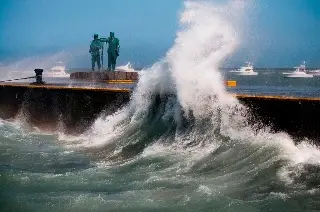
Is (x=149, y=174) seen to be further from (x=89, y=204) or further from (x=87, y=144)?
(x=87, y=144)

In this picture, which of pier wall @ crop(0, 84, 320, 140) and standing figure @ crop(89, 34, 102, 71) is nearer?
pier wall @ crop(0, 84, 320, 140)

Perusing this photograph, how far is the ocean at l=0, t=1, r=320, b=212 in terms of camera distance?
5.89 meters

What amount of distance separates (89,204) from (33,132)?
9531 mm

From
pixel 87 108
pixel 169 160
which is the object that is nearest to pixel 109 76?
pixel 87 108

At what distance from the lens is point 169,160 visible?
27.2 ft

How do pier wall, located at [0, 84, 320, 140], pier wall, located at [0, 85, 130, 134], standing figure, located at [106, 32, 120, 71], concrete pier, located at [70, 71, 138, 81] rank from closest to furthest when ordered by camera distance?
1. pier wall, located at [0, 84, 320, 140]
2. pier wall, located at [0, 85, 130, 134]
3. standing figure, located at [106, 32, 120, 71]
4. concrete pier, located at [70, 71, 138, 81]

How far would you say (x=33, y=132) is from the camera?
48.1ft

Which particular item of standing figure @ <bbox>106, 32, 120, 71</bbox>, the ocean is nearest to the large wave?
the ocean

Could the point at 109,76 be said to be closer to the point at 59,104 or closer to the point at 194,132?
the point at 59,104

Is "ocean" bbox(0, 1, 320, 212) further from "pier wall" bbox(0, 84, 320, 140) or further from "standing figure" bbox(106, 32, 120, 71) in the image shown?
"standing figure" bbox(106, 32, 120, 71)

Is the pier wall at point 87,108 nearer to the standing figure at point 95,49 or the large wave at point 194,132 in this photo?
the large wave at point 194,132

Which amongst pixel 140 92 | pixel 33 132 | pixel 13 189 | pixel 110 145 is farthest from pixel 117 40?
pixel 13 189

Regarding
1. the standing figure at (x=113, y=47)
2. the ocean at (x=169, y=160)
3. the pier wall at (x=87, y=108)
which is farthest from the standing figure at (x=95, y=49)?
the ocean at (x=169, y=160)

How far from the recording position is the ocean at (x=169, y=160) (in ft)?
19.3
